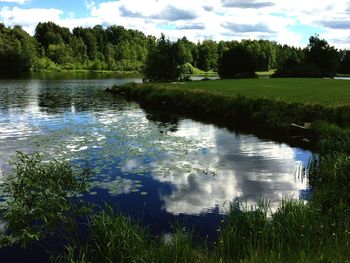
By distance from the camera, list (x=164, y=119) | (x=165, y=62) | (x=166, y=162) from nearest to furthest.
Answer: (x=166, y=162) < (x=164, y=119) < (x=165, y=62)

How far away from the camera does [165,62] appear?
86.6m

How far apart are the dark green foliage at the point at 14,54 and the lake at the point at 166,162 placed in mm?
132099

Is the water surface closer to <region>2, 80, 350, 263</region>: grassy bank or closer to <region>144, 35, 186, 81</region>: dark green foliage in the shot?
<region>2, 80, 350, 263</region>: grassy bank

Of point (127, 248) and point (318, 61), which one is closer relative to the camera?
point (127, 248)

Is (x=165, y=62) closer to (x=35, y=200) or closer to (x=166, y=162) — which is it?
(x=166, y=162)

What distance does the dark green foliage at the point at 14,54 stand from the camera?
529 ft

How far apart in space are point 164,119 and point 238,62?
54.0 m

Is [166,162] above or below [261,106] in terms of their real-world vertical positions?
below

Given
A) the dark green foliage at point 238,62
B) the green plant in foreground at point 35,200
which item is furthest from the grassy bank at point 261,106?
the dark green foliage at point 238,62

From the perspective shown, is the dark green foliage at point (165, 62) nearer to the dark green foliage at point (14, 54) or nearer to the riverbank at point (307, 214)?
Result: the riverbank at point (307, 214)

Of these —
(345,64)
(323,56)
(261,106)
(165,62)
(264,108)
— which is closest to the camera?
(264,108)

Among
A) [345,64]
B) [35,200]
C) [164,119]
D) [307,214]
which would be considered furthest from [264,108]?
[345,64]

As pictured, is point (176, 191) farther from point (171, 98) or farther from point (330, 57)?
point (330, 57)

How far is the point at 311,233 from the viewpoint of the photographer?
1079cm
